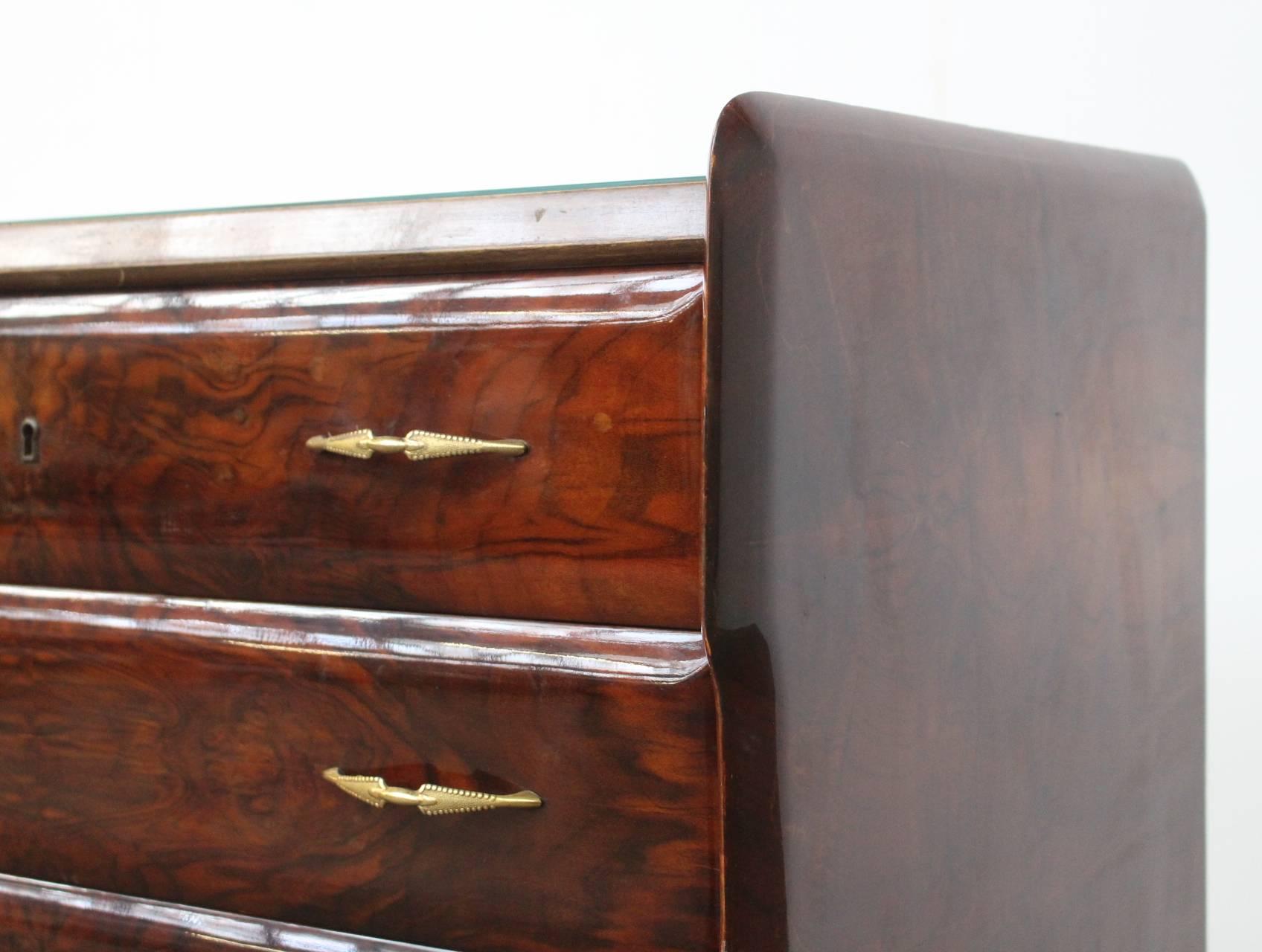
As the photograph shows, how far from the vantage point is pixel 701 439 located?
65cm

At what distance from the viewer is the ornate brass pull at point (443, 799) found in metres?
0.70

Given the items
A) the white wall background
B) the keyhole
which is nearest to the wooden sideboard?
the keyhole

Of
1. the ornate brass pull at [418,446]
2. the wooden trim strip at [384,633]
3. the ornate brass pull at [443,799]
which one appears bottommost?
the ornate brass pull at [443,799]

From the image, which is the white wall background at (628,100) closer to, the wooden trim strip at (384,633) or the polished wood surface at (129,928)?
the wooden trim strip at (384,633)

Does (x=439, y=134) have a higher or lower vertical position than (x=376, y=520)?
higher

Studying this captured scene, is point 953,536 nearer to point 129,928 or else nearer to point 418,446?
point 418,446

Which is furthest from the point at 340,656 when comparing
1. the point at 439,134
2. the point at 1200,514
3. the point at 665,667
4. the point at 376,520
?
the point at 439,134

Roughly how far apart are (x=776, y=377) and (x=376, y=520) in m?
0.27

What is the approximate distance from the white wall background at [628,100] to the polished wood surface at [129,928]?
0.63m

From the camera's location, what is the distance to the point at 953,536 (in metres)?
0.65

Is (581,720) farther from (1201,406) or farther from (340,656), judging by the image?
(1201,406)

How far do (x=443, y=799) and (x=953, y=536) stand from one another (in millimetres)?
291

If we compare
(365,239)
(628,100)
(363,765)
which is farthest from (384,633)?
(628,100)

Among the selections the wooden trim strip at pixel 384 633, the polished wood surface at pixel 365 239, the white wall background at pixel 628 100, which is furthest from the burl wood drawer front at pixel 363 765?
the white wall background at pixel 628 100
